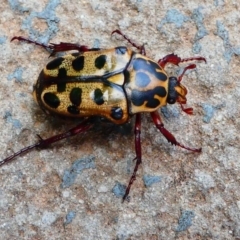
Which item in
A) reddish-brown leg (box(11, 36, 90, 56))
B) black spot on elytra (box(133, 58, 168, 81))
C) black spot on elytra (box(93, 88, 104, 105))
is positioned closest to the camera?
black spot on elytra (box(93, 88, 104, 105))

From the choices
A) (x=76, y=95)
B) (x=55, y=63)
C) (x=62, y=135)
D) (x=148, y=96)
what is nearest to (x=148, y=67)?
(x=148, y=96)

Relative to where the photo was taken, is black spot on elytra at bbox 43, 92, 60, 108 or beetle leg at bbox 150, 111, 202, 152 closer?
black spot on elytra at bbox 43, 92, 60, 108

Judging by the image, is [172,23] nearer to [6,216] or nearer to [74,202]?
[74,202]

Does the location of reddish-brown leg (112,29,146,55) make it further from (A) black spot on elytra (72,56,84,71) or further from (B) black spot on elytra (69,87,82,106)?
(B) black spot on elytra (69,87,82,106)

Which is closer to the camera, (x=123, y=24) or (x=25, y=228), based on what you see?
(x=25, y=228)

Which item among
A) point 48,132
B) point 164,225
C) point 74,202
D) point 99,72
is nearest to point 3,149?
point 48,132

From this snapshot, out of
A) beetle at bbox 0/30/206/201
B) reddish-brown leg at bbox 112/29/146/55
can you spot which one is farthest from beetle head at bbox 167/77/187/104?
reddish-brown leg at bbox 112/29/146/55
